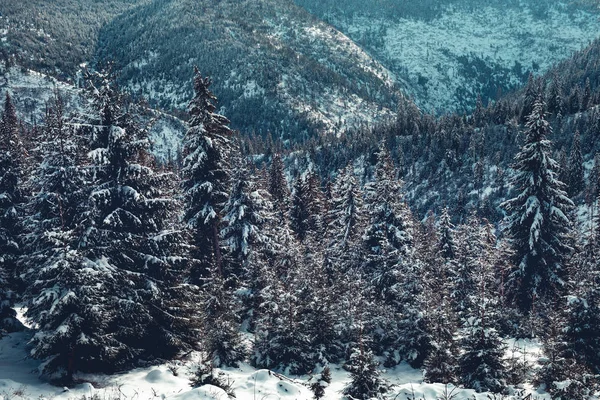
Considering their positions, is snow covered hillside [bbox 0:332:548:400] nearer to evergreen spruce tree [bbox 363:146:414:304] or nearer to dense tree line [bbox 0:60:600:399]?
dense tree line [bbox 0:60:600:399]

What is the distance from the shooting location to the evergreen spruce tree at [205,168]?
79.5 ft

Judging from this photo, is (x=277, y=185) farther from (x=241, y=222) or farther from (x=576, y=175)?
(x=576, y=175)

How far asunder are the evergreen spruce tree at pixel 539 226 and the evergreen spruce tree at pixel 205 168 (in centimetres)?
1845

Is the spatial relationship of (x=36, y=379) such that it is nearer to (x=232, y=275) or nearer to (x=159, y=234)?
(x=159, y=234)

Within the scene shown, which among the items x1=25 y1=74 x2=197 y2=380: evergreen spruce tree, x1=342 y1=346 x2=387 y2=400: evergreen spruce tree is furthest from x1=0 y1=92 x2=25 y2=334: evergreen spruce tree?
x1=342 y1=346 x2=387 y2=400: evergreen spruce tree

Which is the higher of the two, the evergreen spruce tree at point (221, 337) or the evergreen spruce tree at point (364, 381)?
the evergreen spruce tree at point (364, 381)

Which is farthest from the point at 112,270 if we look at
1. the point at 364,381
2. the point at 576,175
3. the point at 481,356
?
the point at 576,175

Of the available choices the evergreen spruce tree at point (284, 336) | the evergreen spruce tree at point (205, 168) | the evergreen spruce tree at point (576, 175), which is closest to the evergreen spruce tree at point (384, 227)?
the evergreen spruce tree at point (284, 336)

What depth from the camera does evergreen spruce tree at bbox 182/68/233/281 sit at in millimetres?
24219

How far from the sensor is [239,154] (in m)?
28.3

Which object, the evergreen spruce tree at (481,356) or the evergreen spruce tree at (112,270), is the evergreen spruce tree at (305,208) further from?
the evergreen spruce tree at (481,356)

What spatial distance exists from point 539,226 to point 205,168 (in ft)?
Answer: 66.8

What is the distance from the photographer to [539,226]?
1091 inches

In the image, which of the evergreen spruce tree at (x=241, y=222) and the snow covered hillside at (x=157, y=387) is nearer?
the snow covered hillside at (x=157, y=387)
